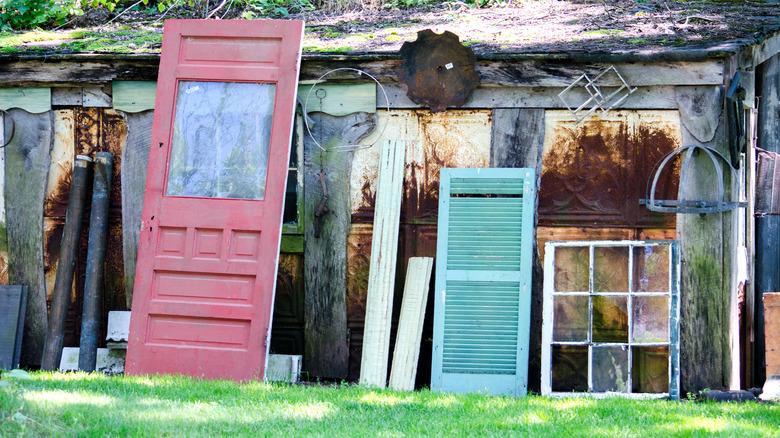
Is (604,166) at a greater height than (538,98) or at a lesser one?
lesser

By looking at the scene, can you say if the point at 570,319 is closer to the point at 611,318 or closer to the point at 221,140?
the point at 611,318

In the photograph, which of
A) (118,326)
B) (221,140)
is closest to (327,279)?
(221,140)

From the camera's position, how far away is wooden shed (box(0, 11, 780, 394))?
552 centimetres

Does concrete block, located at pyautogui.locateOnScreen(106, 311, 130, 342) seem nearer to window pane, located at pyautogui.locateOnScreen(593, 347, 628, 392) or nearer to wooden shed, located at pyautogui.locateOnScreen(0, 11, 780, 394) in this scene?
wooden shed, located at pyautogui.locateOnScreen(0, 11, 780, 394)

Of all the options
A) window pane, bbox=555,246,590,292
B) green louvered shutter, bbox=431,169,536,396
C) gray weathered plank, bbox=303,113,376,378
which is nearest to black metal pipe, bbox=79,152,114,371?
Answer: gray weathered plank, bbox=303,113,376,378

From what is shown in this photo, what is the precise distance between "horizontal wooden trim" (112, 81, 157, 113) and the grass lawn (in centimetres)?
221

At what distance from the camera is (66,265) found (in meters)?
5.89

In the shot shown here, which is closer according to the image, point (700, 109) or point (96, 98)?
point (700, 109)

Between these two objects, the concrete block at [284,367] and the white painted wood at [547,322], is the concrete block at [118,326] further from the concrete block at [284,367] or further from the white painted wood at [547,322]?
the white painted wood at [547,322]

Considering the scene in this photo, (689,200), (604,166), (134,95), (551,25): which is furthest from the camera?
(551,25)

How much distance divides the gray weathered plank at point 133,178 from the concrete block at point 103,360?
459 mm

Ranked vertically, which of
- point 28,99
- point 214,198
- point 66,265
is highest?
point 28,99

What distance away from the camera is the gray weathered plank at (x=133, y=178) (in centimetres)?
600

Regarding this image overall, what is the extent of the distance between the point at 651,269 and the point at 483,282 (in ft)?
3.98
